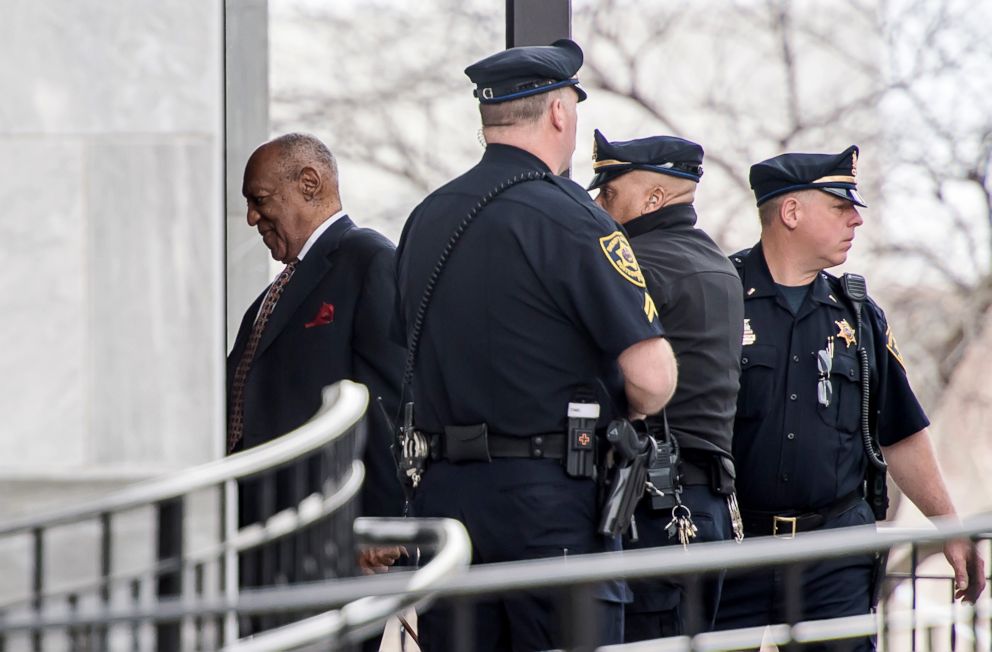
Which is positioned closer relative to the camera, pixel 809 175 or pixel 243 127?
pixel 809 175

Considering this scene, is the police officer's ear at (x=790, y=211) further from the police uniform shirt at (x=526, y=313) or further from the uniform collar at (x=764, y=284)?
the police uniform shirt at (x=526, y=313)

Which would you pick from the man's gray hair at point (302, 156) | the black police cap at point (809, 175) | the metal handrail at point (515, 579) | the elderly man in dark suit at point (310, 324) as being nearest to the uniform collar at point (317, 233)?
the elderly man in dark suit at point (310, 324)

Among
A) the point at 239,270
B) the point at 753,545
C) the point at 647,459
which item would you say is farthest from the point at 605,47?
the point at 753,545

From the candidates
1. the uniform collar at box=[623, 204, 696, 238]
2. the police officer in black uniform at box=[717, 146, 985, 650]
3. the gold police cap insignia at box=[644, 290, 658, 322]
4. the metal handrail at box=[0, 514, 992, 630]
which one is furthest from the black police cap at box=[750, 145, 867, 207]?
the metal handrail at box=[0, 514, 992, 630]

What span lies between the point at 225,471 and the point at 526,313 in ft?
2.72

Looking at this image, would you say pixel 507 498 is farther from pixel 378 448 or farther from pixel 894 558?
pixel 894 558

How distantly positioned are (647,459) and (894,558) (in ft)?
27.9

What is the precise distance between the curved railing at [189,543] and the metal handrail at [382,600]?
0.13 m

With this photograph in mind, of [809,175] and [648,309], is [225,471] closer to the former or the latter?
[648,309]

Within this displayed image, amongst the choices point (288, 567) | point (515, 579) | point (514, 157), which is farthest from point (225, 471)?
point (514, 157)

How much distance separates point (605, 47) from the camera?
37.4ft

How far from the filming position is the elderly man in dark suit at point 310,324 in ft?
13.0

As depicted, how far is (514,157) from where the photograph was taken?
136 inches

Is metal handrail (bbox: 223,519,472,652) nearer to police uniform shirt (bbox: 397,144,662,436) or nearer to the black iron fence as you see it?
the black iron fence
